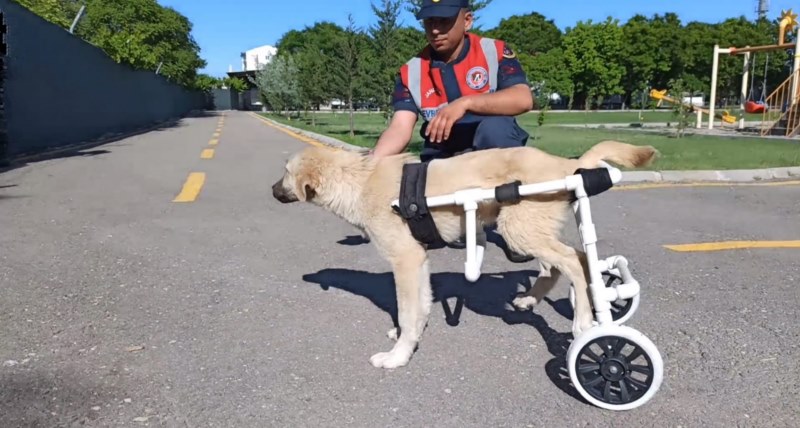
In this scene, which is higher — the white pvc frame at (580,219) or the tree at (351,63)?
the tree at (351,63)

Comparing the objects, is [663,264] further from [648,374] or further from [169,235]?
[169,235]

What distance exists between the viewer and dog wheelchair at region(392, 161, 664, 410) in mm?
2596

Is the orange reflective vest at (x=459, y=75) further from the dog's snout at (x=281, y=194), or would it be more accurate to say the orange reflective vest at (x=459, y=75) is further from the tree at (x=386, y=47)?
the tree at (x=386, y=47)

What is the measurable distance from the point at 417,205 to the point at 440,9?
3.98 ft

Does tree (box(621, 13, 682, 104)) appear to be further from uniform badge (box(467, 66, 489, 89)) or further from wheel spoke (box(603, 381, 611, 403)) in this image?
wheel spoke (box(603, 381, 611, 403))

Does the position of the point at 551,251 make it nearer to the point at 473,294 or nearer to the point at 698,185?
the point at 473,294

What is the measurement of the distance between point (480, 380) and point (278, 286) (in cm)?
201

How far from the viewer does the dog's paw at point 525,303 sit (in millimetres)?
3934

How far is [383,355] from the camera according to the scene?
3.19 m

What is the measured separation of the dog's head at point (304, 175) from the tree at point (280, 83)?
40113mm

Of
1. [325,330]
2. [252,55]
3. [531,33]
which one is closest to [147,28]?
[325,330]

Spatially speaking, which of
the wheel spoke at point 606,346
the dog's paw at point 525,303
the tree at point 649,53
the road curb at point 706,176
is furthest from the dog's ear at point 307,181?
the tree at point 649,53

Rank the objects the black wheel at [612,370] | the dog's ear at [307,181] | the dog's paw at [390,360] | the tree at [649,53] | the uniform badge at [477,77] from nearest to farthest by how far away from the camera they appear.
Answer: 1. the black wheel at [612,370]
2. the dog's paw at [390,360]
3. the dog's ear at [307,181]
4. the uniform badge at [477,77]
5. the tree at [649,53]

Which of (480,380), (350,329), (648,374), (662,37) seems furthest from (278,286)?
(662,37)
